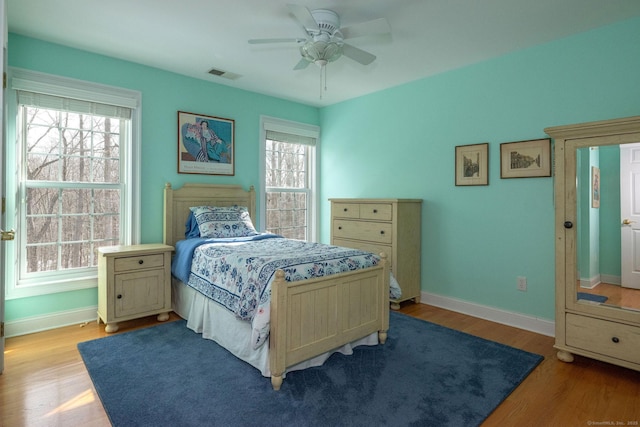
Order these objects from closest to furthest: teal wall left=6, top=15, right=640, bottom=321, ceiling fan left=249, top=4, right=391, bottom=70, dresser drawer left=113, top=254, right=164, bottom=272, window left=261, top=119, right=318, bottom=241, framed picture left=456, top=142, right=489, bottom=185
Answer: ceiling fan left=249, top=4, right=391, bottom=70 < teal wall left=6, top=15, right=640, bottom=321 < dresser drawer left=113, top=254, right=164, bottom=272 < framed picture left=456, top=142, right=489, bottom=185 < window left=261, top=119, right=318, bottom=241

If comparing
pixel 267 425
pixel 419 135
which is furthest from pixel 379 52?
pixel 267 425

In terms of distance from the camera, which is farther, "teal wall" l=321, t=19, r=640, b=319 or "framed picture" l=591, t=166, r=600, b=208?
"teal wall" l=321, t=19, r=640, b=319

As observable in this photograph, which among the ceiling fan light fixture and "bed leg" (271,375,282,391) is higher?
the ceiling fan light fixture

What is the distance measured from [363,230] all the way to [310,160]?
5.34 feet

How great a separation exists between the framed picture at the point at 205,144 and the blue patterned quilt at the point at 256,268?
3.61 ft

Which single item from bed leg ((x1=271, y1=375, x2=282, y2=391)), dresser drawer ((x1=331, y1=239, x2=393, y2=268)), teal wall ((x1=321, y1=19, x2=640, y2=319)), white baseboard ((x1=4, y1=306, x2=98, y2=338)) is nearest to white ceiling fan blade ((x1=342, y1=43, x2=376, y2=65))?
teal wall ((x1=321, y1=19, x2=640, y2=319))

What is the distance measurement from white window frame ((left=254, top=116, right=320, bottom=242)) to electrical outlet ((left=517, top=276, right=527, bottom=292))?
2.66m

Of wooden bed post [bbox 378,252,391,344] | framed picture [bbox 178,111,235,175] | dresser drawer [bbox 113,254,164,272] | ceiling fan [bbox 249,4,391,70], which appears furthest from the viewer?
framed picture [bbox 178,111,235,175]

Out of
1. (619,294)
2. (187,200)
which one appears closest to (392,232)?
(619,294)

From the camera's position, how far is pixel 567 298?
2.45 metres

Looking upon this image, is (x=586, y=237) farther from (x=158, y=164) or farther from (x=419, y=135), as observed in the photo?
(x=158, y=164)

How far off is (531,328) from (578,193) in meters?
1.32

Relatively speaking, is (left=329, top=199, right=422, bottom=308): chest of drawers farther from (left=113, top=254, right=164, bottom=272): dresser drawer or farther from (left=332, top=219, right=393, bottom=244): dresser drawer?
(left=113, top=254, right=164, bottom=272): dresser drawer

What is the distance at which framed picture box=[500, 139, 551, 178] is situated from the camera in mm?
2969
